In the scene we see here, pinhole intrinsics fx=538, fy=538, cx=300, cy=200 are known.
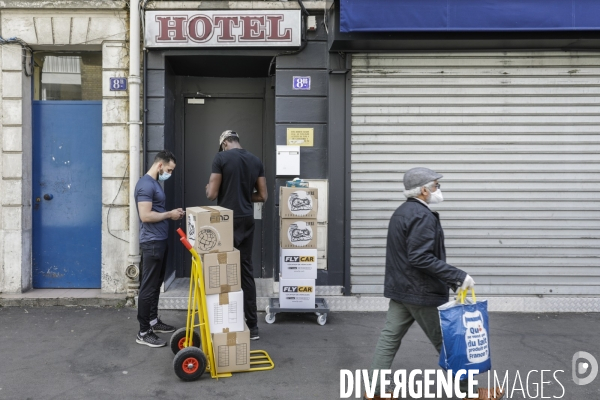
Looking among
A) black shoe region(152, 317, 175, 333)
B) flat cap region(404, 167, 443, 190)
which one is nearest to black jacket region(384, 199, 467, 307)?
flat cap region(404, 167, 443, 190)

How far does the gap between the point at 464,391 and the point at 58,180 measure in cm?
577

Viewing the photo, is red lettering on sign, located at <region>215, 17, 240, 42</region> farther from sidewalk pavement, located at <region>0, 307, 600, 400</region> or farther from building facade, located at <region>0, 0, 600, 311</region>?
sidewalk pavement, located at <region>0, 307, 600, 400</region>

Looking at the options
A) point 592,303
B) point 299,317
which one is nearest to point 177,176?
point 299,317

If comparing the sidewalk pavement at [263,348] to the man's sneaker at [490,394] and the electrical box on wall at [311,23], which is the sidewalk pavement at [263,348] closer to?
the man's sneaker at [490,394]

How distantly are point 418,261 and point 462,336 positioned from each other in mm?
579

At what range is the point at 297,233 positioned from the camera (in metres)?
6.07

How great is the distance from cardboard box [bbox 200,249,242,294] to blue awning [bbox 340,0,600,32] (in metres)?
3.07

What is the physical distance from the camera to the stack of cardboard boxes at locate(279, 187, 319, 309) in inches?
238

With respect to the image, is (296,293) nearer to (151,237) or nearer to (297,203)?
(297,203)

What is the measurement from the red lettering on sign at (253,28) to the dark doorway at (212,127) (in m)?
1.04

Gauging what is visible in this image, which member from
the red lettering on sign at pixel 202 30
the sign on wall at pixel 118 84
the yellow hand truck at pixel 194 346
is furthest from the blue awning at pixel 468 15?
the yellow hand truck at pixel 194 346

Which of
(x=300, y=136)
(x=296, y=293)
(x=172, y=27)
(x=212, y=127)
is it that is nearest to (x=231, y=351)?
(x=296, y=293)

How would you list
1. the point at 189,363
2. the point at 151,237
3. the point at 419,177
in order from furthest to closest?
the point at 151,237, the point at 189,363, the point at 419,177

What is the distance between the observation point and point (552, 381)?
182 inches
